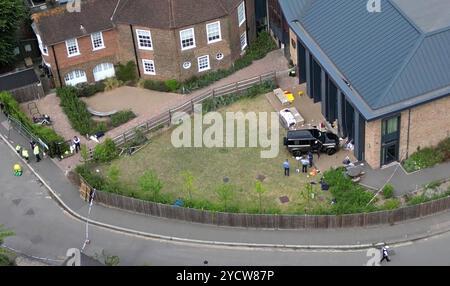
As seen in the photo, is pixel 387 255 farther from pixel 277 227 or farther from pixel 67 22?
pixel 67 22

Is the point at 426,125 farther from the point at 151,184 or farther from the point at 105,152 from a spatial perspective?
the point at 105,152

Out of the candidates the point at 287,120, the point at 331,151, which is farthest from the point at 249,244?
the point at 287,120

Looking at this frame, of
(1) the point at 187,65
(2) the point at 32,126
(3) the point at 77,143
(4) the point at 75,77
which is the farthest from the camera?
(4) the point at 75,77

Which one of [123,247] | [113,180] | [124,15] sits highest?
[124,15]

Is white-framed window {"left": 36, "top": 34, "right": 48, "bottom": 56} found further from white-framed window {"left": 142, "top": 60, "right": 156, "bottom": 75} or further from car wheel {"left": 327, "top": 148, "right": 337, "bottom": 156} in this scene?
car wheel {"left": 327, "top": 148, "right": 337, "bottom": 156}

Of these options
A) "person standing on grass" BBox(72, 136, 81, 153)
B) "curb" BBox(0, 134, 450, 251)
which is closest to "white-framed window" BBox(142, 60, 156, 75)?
"person standing on grass" BBox(72, 136, 81, 153)
